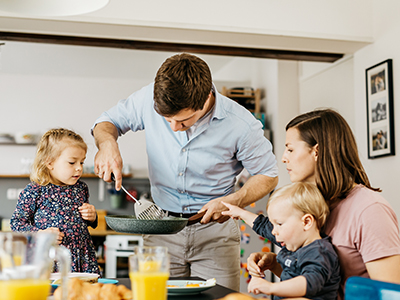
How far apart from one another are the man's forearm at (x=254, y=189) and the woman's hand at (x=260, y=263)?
1.05 feet

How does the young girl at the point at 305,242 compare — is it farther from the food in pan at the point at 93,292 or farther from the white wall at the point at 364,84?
the white wall at the point at 364,84

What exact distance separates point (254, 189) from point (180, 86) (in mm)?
629

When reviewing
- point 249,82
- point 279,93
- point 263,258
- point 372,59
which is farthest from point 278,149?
point 263,258

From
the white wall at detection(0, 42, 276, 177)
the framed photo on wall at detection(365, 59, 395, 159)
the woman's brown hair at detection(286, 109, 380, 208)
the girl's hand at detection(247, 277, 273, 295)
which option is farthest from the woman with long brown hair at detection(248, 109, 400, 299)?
the white wall at detection(0, 42, 276, 177)

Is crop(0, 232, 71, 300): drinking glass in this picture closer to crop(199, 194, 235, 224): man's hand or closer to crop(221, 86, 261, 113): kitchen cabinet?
crop(199, 194, 235, 224): man's hand

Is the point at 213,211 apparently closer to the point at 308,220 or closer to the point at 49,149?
the point at 308,220

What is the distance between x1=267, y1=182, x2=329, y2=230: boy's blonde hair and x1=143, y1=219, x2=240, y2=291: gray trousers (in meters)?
0.65

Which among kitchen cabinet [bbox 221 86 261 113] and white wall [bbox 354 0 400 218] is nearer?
white wall [bbox 354 0 400 218]

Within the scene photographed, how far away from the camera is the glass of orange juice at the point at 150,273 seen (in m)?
0.86

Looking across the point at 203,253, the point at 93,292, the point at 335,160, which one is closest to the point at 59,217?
the point at 203,253

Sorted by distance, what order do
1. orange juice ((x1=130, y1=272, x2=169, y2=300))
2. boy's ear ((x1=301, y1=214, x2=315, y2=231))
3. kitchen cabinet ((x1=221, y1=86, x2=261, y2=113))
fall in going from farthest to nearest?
kitchen cabinet ((x1=221, y1=86, x2=261, y2=113)) → boy's ear ((x1=301, y1=214, x2=315, y2=231)) → orange juice ((x1=130, y1=272, x2=169, y2=300))

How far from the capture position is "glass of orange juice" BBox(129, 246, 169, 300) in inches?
33.7

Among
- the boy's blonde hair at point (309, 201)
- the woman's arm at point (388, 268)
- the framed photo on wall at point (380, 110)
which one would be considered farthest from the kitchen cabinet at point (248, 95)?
the woman's arm at point (388, 268)

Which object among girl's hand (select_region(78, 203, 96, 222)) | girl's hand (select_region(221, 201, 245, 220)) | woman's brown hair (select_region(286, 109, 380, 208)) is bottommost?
girl's hand (select_region(78, 203, 96, 222))
